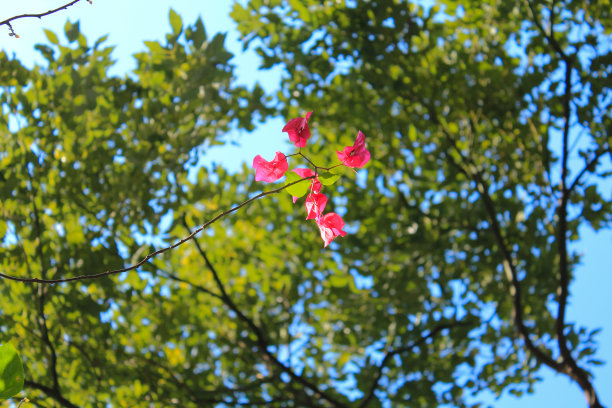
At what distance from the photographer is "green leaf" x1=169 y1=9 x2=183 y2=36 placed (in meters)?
3.93

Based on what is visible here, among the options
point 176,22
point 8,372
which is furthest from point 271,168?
point 176,22

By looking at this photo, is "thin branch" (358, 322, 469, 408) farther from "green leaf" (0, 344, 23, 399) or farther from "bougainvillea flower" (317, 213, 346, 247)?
"green leaf" (0, 344, 23, 399)

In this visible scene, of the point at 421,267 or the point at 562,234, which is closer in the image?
the point at 562,234

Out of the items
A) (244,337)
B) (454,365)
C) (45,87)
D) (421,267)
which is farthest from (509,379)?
(45,87)

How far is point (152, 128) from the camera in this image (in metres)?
4.09

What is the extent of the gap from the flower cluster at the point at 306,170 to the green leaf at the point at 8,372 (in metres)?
0.74

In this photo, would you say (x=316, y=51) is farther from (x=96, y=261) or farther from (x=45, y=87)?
(x=96, y=261)

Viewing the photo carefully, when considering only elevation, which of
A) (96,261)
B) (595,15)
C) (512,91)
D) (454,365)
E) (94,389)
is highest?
(595,15)

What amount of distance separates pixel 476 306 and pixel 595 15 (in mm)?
2511

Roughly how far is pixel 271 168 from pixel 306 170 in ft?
0.35

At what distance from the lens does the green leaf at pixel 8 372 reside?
126 cm

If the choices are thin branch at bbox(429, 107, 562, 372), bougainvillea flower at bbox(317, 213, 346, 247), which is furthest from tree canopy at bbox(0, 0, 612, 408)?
bougainvillea flower at bbox(317, 213, 346, 247)

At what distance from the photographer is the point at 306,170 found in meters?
1.67

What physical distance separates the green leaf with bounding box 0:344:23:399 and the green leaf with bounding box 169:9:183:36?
121 inches
